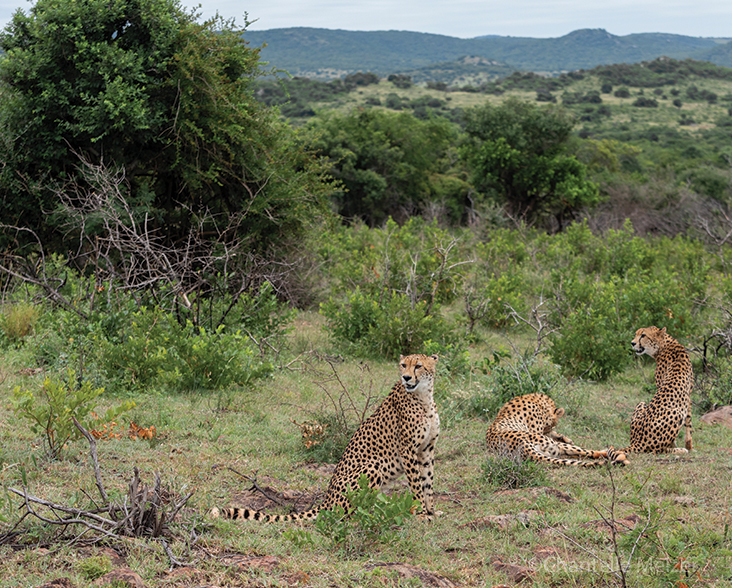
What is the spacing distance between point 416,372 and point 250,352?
132 inches

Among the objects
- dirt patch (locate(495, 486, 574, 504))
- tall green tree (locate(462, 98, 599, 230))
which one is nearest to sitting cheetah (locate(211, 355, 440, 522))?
dirt patch (locate(495, 486, 574, 504))

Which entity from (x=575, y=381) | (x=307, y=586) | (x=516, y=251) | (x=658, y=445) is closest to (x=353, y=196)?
(x=516, y=251)

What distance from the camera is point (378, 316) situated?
9.21 metres

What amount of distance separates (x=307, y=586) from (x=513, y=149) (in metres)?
25.4

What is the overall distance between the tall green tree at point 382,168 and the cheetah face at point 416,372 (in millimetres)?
20402

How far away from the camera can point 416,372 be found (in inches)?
175

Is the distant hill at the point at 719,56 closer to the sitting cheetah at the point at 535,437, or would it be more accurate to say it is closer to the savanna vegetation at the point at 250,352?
the savanna vegetation at the point at 250,352

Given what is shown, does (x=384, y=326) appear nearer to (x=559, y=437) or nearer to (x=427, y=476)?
(x=559, y=437)

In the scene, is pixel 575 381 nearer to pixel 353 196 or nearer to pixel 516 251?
pixel 516 251

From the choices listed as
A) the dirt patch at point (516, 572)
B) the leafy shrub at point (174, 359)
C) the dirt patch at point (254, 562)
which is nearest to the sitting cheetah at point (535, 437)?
the dirt patch at point (516, 572)

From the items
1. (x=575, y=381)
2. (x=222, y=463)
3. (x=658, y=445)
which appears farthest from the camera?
(x=575, y=381)

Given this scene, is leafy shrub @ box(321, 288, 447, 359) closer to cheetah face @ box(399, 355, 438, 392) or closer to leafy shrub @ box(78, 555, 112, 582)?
cheetah face @ box(399, 355, 438, 392)

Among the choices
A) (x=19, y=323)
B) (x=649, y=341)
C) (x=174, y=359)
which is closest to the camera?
(x=649, y=341)

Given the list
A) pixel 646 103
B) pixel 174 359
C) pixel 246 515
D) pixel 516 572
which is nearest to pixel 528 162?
pixel 174 359
